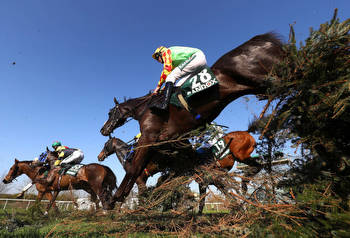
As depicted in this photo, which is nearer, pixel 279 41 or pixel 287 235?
pixel 287 235

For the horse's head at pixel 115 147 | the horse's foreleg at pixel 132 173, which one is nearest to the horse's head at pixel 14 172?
the horse's head at pixel 115 147

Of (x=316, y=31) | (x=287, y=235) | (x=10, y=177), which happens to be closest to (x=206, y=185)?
(x=287, y=235)

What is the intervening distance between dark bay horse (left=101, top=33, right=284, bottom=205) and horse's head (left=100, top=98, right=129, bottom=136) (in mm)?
915

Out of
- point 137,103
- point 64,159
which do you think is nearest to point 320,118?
point 137,103

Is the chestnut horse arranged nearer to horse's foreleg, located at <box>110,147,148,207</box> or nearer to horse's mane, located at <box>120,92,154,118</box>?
horse's foreleg, located at <box>110,147,148,207</box>

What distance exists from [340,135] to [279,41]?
1577mm

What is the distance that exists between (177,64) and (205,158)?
1697mm

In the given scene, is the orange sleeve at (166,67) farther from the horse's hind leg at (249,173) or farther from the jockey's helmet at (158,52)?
the horse's hind leg at (249,173)

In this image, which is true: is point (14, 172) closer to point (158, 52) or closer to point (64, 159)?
point (64, 159)

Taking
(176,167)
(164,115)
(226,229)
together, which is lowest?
(226,229)

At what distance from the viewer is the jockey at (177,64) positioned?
115 inches

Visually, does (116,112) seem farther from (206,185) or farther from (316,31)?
(316,31)

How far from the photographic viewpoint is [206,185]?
2412 mm

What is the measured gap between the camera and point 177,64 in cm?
323
